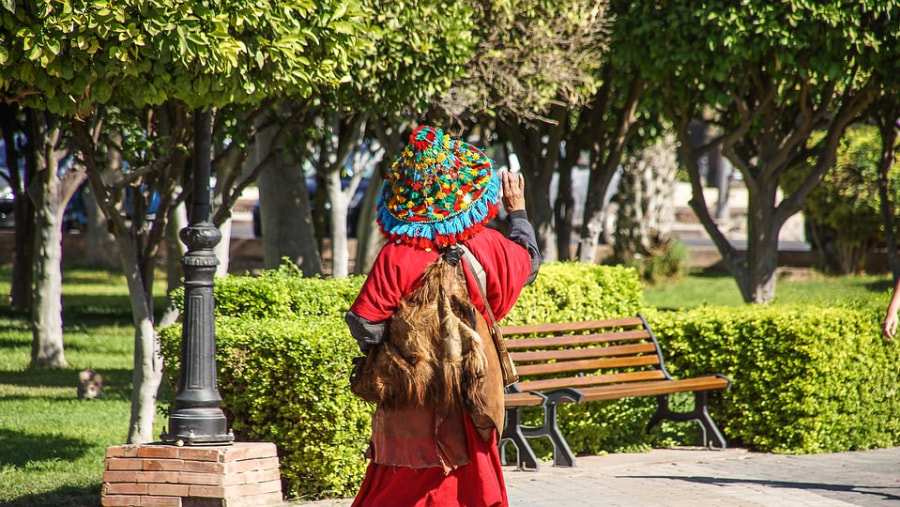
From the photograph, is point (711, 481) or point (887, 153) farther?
point (887, 153)

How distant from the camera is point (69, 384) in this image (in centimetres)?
1098

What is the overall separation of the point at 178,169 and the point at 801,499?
460 cm

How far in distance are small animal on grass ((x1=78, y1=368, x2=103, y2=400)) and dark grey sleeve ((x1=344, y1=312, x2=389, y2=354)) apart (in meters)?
6.68

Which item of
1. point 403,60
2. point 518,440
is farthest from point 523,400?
point 403,60

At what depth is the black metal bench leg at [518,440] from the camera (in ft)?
22.6

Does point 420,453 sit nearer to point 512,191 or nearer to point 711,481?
point 512,191

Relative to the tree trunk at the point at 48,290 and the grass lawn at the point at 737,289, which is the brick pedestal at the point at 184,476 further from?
the grass lawn at the point at 737,289

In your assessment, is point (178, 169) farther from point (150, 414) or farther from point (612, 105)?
point (612, 105)

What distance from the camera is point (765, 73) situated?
11898 millimetres

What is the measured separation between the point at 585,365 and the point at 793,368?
1407 mm

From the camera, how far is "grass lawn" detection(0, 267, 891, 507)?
7.09 metres

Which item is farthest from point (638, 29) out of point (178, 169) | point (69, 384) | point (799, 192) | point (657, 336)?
point (69, 384)

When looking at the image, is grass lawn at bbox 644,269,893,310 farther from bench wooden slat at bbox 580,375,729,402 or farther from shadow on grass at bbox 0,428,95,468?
shadow on grass at bbox 0,428,95,468

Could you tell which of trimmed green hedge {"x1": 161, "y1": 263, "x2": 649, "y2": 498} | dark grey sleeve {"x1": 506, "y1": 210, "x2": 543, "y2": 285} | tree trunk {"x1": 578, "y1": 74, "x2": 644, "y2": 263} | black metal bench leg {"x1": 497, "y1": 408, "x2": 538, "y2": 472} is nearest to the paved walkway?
black metal bench leg {"x1": 497, "y1": 408, "x2": 538, "y2": 472}
